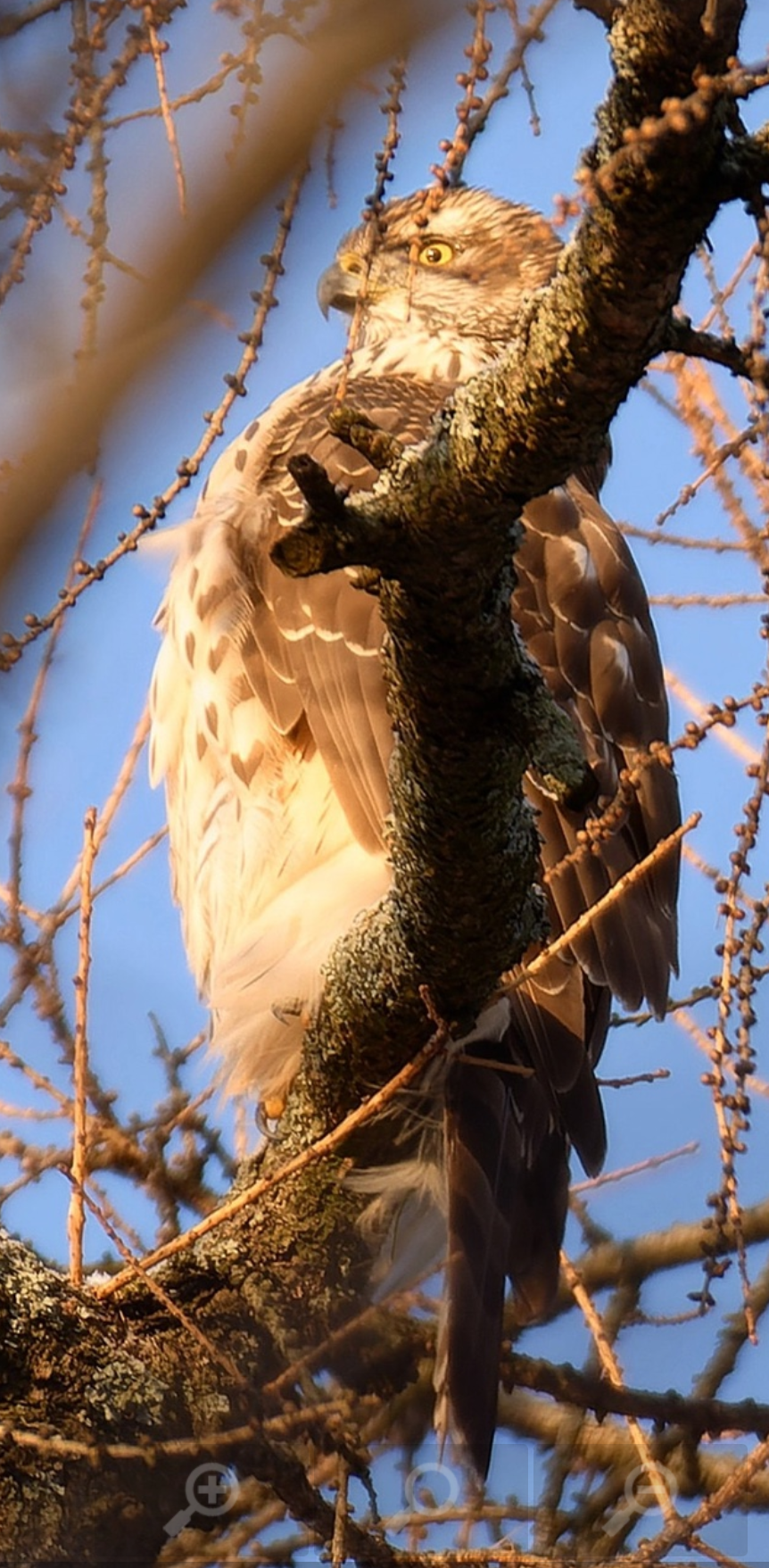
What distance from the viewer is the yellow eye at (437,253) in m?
4.61

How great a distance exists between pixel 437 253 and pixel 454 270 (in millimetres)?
61

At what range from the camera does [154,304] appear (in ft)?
2.59

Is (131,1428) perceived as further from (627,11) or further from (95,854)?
(627,11)

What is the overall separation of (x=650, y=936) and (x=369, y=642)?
75 centimetres

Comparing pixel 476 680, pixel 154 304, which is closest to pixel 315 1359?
pixel 476 680

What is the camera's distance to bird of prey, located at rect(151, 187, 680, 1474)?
123 inches

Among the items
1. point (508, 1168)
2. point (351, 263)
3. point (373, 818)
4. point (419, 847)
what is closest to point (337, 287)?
point (351, 263)

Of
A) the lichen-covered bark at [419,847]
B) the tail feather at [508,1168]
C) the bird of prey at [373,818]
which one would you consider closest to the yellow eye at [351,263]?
the bird of prey at [373,818]

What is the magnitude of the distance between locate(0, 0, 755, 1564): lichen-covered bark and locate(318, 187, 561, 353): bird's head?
2270 millimetres

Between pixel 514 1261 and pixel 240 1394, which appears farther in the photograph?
pixel 514 1261

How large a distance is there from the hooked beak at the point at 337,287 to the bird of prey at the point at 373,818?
460 millimetres

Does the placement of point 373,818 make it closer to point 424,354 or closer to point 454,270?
point 424,354

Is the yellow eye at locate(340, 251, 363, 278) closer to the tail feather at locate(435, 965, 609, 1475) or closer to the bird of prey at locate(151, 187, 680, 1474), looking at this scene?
the bird of prey at locate(151, 187, 680, 1474)

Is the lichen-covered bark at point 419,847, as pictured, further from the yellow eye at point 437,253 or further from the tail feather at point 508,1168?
the yellow eye at point 437,253
